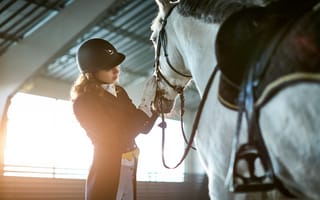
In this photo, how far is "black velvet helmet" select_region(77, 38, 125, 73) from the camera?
9.78 ft

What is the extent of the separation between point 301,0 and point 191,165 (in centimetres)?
1470

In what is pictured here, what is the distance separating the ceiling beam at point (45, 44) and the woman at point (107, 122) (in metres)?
6.44

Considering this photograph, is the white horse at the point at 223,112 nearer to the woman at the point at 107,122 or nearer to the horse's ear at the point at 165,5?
the horse's ear at the point at 165,5

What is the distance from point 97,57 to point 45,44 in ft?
23.9

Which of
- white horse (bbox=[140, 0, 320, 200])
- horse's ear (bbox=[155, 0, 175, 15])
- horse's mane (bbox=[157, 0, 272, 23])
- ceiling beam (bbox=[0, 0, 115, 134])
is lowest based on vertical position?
white horse (bbox=[140, 0, 320, 200])

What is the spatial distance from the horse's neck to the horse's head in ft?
0.36

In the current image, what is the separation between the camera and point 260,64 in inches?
61.4

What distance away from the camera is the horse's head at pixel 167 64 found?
264 centimetres

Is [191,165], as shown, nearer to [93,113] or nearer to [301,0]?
[93,113]

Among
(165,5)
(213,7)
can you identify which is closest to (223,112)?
(213,7)

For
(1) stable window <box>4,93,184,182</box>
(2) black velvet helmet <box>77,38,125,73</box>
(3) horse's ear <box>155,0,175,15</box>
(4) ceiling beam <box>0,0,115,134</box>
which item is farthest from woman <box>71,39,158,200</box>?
(1) stable window <box>4,93,184,182</box>

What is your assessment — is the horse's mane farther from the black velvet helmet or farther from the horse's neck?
the black velvet helmet

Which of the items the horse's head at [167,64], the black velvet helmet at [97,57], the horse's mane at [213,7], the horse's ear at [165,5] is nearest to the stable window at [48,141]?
the black velvet helmet at [97,57]

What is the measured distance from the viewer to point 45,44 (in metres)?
9.91
